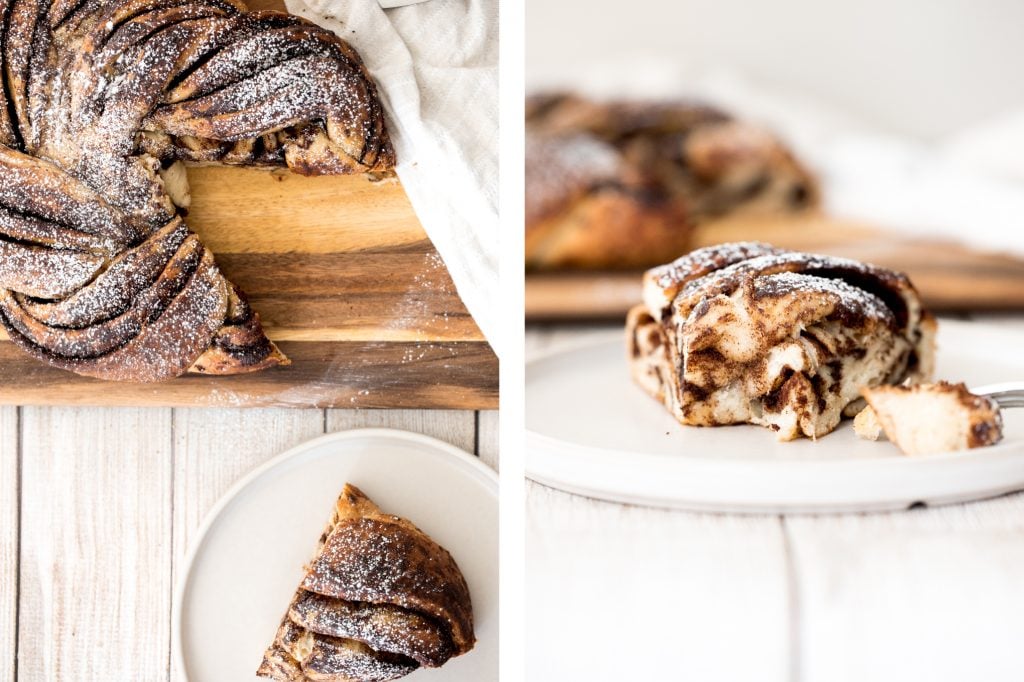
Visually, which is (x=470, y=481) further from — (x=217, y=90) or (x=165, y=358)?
(x=217, y=90)

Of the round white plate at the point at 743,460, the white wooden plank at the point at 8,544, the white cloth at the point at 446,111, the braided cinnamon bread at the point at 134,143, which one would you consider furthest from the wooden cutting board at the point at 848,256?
the white wooden plank at the point at 8,544

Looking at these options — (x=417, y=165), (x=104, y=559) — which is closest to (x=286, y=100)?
(x=417, y=165)

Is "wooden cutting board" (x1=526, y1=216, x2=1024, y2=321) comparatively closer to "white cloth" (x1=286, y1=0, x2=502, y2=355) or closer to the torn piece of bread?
"white cloth" (x1=286, y1=0, x2=502, y2=355)

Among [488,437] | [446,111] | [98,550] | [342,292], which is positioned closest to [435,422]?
[488,437]

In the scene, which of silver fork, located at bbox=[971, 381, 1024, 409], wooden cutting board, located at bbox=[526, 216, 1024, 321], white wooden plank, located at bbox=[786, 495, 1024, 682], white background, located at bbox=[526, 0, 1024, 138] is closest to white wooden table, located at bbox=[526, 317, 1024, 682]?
white wooden plank, located at bbox=[786, 495, 1024, 682]

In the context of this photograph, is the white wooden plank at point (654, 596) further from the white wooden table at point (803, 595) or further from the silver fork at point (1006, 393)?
the silver fork at point (1006, 393)

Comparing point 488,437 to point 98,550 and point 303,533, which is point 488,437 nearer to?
point 303,533
